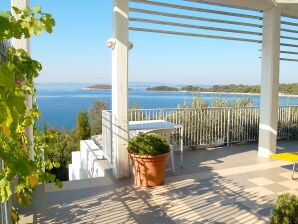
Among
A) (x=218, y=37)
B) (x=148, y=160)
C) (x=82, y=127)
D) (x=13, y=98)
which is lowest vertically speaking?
(x=82, y=127)

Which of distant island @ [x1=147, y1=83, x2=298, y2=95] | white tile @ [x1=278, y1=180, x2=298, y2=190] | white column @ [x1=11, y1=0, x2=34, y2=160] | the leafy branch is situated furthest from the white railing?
the leafy branch

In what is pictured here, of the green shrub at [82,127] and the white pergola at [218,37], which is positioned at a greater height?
the white pergola at [218,37]

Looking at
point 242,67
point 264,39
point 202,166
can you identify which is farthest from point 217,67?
point 202,166

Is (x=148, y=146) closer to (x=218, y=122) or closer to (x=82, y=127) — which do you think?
(x=218, y=122)

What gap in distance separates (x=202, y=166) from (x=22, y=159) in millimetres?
4671

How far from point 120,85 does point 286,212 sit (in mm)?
3221

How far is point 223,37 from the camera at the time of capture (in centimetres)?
611

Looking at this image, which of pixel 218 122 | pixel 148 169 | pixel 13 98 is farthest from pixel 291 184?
pixel 13 98

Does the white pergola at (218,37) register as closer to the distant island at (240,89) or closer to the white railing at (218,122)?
the distant island at (240,89)

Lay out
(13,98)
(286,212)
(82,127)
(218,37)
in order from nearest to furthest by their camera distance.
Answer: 1. (13,98)
2. (286,212)
3. (218,37)
4. (82,127)

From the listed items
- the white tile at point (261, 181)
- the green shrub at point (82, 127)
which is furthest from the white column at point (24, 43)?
the green shrub at point (82, 127)

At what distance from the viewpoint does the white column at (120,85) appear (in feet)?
15.1

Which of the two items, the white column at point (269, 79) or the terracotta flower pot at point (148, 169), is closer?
the terracotta flower pot at point (148, 169)

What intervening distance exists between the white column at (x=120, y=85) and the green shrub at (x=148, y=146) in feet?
0.92
